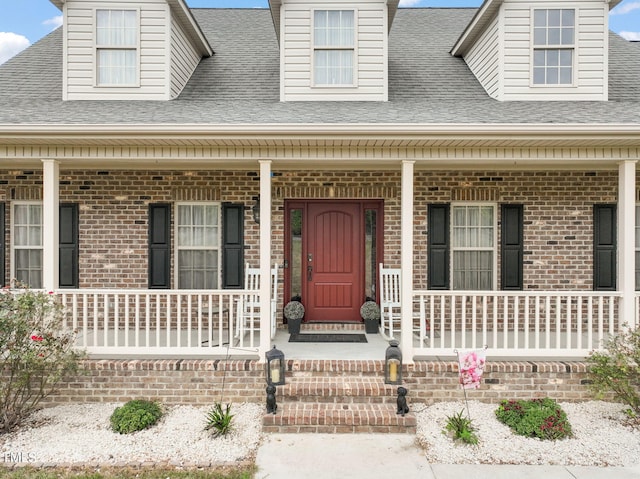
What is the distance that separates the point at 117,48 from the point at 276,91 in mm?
2384

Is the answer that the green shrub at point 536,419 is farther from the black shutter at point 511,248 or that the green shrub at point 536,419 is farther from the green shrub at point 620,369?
the black shutter at point 511,248

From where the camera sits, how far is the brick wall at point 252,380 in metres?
4.77

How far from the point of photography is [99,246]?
6.41m

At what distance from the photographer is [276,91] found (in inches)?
258

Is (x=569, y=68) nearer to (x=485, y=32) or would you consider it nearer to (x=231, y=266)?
(x=485, y=32)

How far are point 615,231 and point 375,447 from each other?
16.5ft

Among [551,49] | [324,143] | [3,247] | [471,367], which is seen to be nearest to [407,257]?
[471,367]

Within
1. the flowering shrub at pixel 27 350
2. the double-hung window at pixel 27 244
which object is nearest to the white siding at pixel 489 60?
the flowering shrub at pixel 27 350

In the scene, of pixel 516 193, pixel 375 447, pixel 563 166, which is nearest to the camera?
pixel 375 447

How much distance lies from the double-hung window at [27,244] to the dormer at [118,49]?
1.85 metres

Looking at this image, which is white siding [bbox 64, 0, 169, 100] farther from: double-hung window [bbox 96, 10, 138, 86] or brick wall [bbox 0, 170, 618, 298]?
brick wall [bbox 0, 170, 618, 298]

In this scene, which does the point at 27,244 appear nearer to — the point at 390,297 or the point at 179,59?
the point at 179,59

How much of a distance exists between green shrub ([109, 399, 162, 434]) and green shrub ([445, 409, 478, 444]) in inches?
117

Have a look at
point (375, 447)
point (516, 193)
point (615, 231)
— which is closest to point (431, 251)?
point (516, 193)
